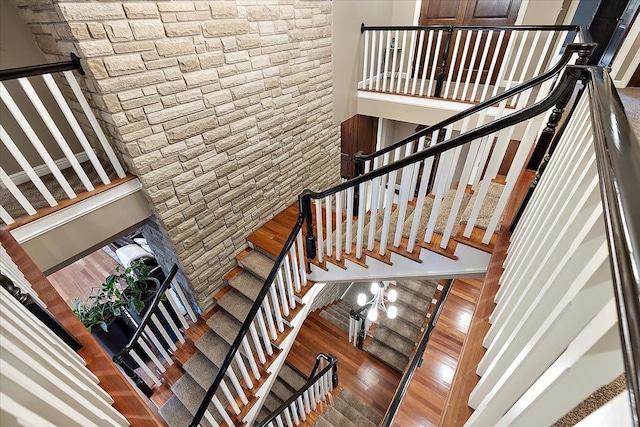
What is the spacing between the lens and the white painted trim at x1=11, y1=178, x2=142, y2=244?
5.97ft

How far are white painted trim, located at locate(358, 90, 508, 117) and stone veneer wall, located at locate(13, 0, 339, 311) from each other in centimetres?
79

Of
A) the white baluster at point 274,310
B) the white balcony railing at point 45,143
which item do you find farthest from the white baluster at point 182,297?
the white balcony railing at point 45,143

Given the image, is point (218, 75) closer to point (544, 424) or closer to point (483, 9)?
point (544, 424)

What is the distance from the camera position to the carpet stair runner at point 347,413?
3.44 m

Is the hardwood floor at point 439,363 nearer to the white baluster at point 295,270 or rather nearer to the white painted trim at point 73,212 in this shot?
the white baluster at point 295,270

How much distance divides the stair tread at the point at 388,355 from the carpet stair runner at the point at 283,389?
1.07m

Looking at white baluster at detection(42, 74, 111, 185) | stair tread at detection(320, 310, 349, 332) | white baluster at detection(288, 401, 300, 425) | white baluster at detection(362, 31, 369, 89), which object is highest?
white baluster at detection(362, 31, 369, 89)

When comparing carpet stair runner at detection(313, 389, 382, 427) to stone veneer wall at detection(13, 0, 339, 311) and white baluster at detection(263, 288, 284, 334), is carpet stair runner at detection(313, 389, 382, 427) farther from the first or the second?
stone veneer wall at detection(13, 0, 339, 311)

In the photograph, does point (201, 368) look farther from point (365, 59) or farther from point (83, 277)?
point (365, 59)

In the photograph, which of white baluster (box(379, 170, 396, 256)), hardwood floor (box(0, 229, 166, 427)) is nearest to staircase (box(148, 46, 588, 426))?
white baluster (box(379, 170, 396, 256))

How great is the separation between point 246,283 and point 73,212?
167 centimetres

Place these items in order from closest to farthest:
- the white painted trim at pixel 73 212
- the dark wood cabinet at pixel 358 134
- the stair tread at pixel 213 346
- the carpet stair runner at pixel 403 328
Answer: the white painted trim at pixel 73 212 < the stair tread at pixel 213 346 < the carpet stair runner at pixel 403 328 < the dark wood cabinet at pixel 358 134

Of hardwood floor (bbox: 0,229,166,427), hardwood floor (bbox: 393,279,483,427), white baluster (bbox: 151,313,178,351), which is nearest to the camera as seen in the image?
hardwood floor (bbox: 0,229,166,427)

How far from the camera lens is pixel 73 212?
1995 millimetres
